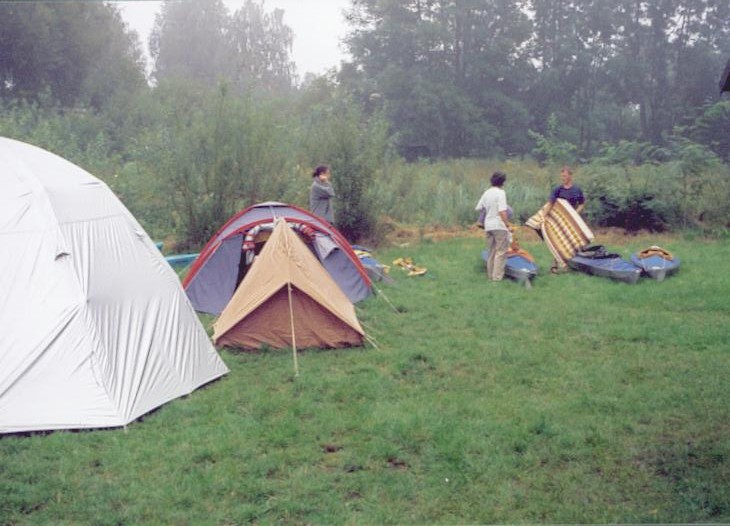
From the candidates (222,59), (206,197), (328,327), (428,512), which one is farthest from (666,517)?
(222,59)

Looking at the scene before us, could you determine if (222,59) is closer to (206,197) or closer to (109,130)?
(109,130)

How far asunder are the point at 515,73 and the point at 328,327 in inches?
1058

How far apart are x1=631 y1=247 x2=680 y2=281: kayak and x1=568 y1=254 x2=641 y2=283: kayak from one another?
5.3 inches

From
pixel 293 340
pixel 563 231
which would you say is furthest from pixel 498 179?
pixel 293 340

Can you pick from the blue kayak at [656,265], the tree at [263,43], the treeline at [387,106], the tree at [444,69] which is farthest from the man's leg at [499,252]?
the tree at [444,69]

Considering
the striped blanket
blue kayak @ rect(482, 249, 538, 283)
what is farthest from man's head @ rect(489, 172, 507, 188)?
the striped blanket

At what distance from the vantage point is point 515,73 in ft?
104

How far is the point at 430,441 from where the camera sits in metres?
5.01

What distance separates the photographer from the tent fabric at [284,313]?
7.10m

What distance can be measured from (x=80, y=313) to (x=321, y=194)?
5913mm

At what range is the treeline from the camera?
1251 cm

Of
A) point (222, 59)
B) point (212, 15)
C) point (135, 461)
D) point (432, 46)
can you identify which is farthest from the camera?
point (432, 46)

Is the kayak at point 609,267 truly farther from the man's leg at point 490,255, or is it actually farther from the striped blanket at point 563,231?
the man's leg at point 490,255

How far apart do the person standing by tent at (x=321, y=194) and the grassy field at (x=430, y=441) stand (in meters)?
3.48
